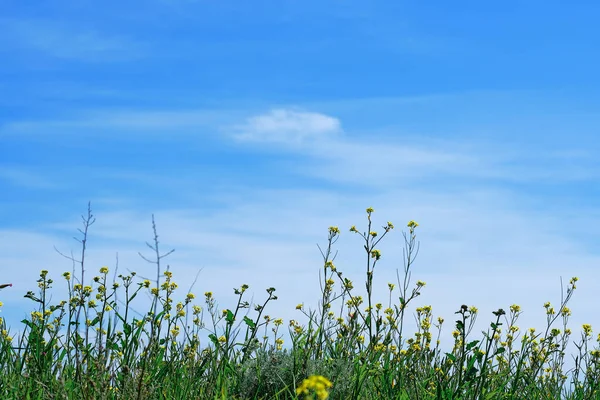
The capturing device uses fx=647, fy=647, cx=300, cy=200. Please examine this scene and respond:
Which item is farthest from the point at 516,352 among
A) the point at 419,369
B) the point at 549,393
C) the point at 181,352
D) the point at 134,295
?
the point at 134,295

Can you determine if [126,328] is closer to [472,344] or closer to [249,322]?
[249,322]

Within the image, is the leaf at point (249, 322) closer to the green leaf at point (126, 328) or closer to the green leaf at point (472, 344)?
the green leaf at point (126, 328)

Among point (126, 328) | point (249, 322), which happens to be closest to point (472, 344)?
point (249, 322)

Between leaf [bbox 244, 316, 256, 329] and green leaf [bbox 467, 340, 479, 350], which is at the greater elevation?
leaf [bbox 244, 316, 256, 329]

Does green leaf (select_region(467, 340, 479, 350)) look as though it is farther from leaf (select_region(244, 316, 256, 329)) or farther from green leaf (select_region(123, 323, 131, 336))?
green leaf (select_region(123, 323, 131, 336))

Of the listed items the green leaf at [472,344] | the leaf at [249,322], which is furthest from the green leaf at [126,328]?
the green leaf at [472,344]

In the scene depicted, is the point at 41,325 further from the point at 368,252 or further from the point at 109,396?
the point at 368,252

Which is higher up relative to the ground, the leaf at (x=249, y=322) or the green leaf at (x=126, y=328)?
the leaf at (x=249, y=322)

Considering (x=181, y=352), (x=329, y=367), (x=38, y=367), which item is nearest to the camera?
(x=38, y=367)

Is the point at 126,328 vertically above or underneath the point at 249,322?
underneath

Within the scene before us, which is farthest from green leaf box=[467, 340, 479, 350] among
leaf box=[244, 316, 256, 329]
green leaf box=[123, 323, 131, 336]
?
green leaf box=[123, 323, 131, 336]

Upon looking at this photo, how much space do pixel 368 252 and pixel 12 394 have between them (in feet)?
9.86

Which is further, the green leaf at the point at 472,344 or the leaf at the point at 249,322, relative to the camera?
the leaf at the point at 249,322

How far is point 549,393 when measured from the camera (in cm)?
658
